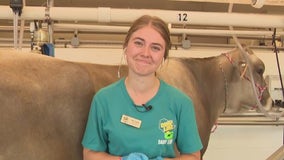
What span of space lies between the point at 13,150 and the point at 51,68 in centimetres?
29

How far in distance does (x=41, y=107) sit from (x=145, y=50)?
34 centimetres

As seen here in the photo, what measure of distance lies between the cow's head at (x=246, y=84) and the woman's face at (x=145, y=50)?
4.16ft

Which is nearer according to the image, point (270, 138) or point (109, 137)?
point (109, 137)

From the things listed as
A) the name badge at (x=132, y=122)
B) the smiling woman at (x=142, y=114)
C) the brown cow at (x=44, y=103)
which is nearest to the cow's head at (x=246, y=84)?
the brown cow at (x=44, y=103)

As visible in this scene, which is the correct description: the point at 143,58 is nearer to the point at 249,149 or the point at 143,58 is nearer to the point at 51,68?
the point at 51,68

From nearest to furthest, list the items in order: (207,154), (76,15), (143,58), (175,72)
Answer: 1. (143,58)
2. (76,15)
3. (175,72)
4. (207,154)

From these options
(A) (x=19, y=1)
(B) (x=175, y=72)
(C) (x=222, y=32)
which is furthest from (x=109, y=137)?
(C) (x=222, y=32)

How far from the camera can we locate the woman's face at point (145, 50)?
3.60 feet

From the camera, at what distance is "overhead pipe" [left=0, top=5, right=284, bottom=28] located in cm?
144

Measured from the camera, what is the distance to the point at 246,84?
2.36 meters

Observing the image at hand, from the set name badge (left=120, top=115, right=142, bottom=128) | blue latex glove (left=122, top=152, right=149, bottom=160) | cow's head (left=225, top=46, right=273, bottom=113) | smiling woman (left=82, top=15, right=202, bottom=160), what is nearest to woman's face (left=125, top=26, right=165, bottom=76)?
smiling woman (left=82, top=15, right=202, bottom=160)

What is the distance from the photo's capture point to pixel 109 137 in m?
1.10

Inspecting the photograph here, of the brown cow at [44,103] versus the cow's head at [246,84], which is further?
the cow's head at [246,84]

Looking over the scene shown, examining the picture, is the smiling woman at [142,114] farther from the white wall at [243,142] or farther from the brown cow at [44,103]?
the white wall at [243,142]
